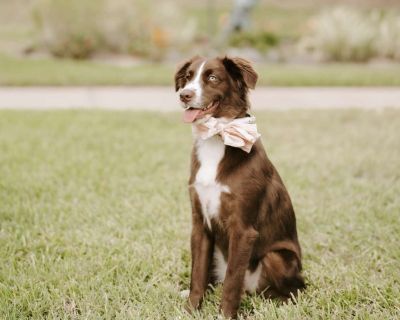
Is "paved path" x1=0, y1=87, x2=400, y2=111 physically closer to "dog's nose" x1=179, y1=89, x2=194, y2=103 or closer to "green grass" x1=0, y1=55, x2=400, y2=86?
"green grass" x1=0, y1=55, x2=400, y2=86

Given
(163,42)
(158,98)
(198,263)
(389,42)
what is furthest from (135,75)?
(198,263)

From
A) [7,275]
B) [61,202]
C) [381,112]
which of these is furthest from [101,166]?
[381,112]

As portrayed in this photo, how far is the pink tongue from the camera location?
2654 millimetres

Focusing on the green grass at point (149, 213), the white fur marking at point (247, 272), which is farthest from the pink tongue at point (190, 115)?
the green grass at point (149, 213)

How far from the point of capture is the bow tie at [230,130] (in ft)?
8.76

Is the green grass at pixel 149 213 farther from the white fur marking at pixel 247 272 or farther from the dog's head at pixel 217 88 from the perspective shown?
the dog's head at pixel 217 88

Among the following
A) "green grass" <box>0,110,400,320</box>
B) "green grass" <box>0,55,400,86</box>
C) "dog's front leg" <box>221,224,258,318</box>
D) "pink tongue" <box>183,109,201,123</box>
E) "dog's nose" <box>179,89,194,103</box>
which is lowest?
"green grass" <box>0,110,400,320</box>

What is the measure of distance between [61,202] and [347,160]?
2901 mm

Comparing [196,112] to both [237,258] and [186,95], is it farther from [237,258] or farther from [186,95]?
[237,258]

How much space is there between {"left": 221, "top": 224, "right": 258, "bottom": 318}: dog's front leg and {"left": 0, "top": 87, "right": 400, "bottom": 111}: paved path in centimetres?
523

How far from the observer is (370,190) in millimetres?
4820

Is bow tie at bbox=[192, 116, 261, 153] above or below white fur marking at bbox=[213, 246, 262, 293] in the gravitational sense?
above

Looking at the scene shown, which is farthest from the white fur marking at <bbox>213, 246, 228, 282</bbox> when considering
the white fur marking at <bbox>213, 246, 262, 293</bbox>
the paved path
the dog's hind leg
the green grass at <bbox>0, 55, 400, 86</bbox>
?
the green grass at <bbox>0, 55, 400, 86</bbox>

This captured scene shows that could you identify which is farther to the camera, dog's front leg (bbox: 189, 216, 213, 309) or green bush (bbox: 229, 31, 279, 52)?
green bush (bbox: 229, 31, 279, 52)
